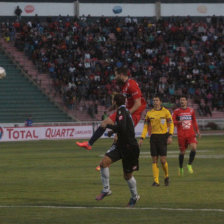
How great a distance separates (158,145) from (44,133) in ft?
97.8

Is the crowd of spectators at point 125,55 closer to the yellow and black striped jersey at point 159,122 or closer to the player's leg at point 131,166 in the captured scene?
the yellow and black striped jersey at point 159,122

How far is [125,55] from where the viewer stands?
2355 inches

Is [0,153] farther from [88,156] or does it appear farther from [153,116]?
[153,116]

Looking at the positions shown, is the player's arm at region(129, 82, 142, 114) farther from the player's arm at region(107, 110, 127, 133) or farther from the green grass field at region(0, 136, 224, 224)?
the green grass field at region(0, 136, 224, 224)

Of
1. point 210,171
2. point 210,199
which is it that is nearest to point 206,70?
point 210,171

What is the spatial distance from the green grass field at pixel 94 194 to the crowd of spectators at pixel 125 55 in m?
24.1

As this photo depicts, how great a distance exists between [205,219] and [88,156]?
2169cm

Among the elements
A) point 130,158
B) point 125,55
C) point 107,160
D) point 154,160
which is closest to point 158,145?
point 154,160

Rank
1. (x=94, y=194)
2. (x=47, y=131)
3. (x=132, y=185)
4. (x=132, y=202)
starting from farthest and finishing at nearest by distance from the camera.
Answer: (x=47, y=131) → (x=94, y=194) → (x=132, y=202) → (x=132, y=185)

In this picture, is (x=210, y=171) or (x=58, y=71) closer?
(x=210, y=171)

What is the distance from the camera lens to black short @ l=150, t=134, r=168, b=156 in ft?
65.0

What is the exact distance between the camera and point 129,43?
6094 cm

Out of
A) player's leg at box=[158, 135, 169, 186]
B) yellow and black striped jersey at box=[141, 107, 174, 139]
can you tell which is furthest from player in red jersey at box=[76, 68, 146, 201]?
yellow and black striped jersey at box=[141, 107, 174, 139]

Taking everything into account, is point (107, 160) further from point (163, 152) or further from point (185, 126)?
point (185, 126)
